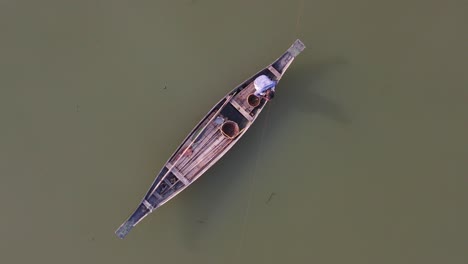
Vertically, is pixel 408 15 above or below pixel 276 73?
above

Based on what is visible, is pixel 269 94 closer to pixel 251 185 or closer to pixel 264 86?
pixel 264 86

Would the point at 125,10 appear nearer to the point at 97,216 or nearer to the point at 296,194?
the point at 97,216

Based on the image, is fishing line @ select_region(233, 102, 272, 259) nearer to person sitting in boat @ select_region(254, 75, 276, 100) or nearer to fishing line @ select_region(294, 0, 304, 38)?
→ person sitting in boat @ select_region(254, 75, 276, 100)

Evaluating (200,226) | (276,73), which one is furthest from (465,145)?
(200,226)

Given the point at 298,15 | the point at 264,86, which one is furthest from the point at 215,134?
the point at 298,15

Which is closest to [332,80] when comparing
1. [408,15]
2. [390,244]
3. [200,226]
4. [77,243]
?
[408,15]

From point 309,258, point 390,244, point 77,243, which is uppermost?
point 390,244
